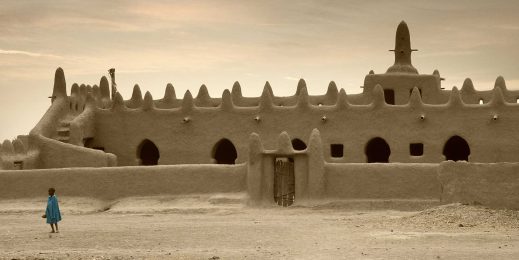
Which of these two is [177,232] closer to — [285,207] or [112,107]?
[285,207]

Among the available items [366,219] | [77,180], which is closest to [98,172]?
[77,180]

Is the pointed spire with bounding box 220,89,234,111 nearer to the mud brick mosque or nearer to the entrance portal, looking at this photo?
the mud brick mosque

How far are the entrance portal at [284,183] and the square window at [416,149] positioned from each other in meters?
7.41

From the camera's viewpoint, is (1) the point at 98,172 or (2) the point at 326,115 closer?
(1) the point at 98,172

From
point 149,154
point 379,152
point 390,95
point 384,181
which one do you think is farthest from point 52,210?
point 390,95

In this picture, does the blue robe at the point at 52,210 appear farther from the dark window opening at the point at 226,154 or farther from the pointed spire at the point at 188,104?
the dark window opening at the point at 226,154

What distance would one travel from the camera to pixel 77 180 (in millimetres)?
32562

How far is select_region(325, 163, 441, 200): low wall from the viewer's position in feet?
99.2

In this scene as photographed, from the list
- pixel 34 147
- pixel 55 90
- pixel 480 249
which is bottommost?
pixel 480 249

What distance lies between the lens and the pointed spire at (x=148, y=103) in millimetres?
40469

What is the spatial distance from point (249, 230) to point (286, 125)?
13.7 metres

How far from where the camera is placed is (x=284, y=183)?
106 ft

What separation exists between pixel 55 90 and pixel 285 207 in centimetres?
1594

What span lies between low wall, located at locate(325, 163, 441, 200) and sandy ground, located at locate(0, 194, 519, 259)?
381 millimetres
